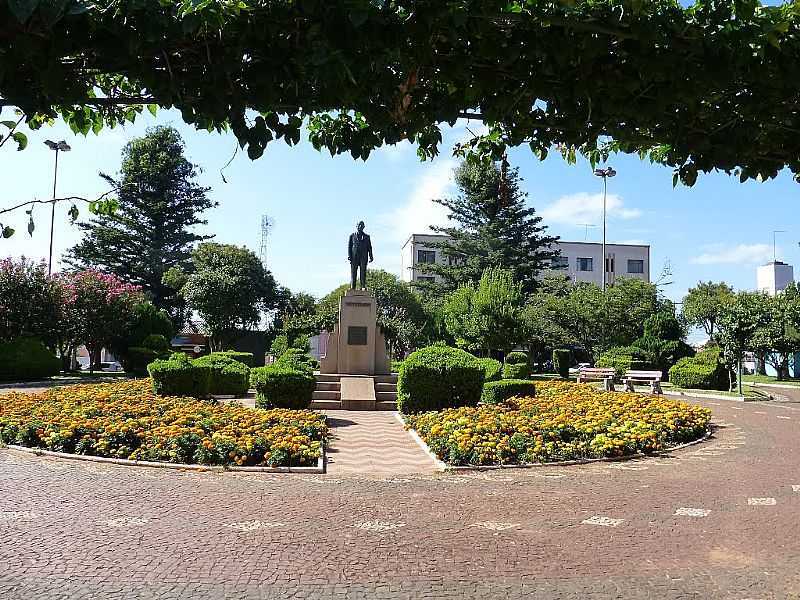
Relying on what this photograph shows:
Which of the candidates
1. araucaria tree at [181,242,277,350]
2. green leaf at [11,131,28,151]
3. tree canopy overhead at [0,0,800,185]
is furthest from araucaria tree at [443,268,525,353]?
green leaf at [11,131,28,151]

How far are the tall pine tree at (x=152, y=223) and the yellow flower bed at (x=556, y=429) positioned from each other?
3317 centimetres

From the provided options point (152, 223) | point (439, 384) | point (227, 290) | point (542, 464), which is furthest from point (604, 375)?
point (152, 223)

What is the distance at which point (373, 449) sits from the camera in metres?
9.77

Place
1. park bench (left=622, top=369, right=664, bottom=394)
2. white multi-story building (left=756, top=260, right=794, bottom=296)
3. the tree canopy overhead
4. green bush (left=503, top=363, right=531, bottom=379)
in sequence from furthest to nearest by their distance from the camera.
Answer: white multi-story building (left=756, top=260, right=794, bottom=296)
green bush (left=503, top=363, right=531, bottom=379)
park bench (left=622, top=369, right=664, bottom=394)
the tree canopy overhead

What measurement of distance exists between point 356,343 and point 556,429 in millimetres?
9817

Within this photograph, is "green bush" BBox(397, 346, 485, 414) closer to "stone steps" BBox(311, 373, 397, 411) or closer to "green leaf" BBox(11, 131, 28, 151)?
"stone steps" BBox(311, 373, 397, 411)

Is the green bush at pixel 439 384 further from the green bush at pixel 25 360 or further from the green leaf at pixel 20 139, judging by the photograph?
the green bush at pixel 25 360

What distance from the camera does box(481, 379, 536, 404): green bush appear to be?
14.1 metres

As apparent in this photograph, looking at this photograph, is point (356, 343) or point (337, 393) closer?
point (337, 393)

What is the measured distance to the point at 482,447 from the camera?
8578 millimetres

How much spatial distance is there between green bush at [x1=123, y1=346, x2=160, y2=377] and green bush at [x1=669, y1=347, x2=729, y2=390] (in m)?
20.0

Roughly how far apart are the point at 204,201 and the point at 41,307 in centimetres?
2006

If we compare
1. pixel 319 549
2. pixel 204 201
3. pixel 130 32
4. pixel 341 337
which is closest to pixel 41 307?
pixel 341 337

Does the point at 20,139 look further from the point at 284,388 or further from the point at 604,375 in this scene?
the point at 604,375
